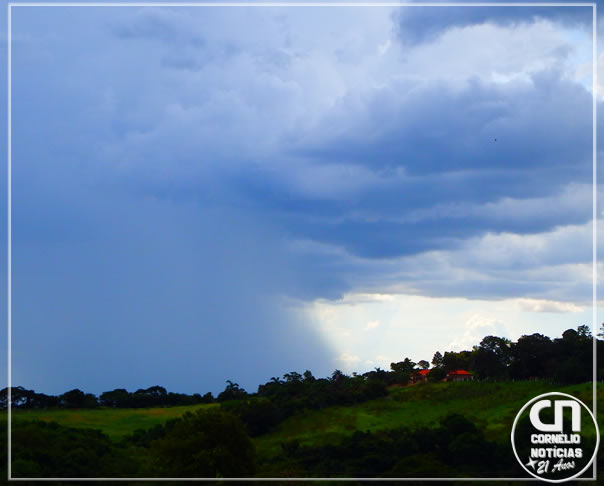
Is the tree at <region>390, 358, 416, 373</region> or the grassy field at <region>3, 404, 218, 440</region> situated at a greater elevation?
the tree at <region>390, 358, 416, 373</region>

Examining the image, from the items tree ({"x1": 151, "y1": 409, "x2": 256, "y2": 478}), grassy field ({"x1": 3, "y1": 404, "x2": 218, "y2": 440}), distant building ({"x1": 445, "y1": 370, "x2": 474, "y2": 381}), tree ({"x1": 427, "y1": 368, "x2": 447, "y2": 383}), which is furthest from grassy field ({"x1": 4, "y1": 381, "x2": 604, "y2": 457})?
tree ({"x1": 151, "y1": 409, "x2": 256, "y2": 478})

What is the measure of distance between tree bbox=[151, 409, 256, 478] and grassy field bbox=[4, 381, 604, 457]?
14.0 meters

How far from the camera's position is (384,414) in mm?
65562

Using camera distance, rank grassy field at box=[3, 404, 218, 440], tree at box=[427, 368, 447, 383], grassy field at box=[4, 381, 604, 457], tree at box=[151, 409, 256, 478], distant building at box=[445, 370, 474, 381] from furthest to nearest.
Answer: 1. tree at box=[427, 368, 447, 383]
2. distant building at box=[445, 370, 474, 381]
3. grassy field at box=[3, 404, 218, 440]
4. grassy field at box=[4, 381, 604, 457]
5. tree at box=[151, 409, 256, 478]

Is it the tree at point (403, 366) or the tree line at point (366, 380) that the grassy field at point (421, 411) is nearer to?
the tree line at point (366, 380)

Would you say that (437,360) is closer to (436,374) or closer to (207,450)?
(436,374)

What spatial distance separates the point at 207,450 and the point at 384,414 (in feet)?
96.5

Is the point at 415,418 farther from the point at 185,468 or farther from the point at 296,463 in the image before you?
the point at 185,468

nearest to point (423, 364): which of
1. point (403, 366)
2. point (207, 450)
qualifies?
point (403, 366)

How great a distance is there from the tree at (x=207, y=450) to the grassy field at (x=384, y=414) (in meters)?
14.0

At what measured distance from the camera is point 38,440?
43.5 metres

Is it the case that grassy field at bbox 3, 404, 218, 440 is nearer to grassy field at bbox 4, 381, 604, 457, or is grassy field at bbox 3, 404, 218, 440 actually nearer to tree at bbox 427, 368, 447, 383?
grassy field at bbox 4, 381, 604, 457

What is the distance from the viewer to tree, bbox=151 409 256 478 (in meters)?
38.7

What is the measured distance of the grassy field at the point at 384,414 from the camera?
59.1m
